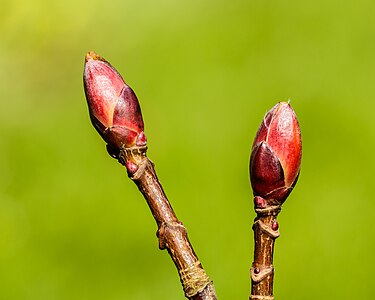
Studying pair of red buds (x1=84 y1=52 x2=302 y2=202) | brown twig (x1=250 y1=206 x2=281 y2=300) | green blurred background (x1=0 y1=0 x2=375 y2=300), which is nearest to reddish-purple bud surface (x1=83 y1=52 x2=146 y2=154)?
pair of red buds (x1=84 y1=52 x2=302 y2=202)

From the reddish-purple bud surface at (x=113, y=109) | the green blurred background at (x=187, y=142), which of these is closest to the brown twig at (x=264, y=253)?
the reddish-purple bud surface at (x=113, y=109)

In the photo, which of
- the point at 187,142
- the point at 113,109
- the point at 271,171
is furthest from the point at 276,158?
the point at 187,142

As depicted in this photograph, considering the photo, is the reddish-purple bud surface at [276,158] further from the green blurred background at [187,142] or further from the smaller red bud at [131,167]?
the green blurred background at [187,142]

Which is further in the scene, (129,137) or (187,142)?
(187,142)

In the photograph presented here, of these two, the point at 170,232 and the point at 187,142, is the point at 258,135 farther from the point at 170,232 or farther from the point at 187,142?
the point at 187,142

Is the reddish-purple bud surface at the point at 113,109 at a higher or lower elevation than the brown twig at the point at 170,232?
higher
